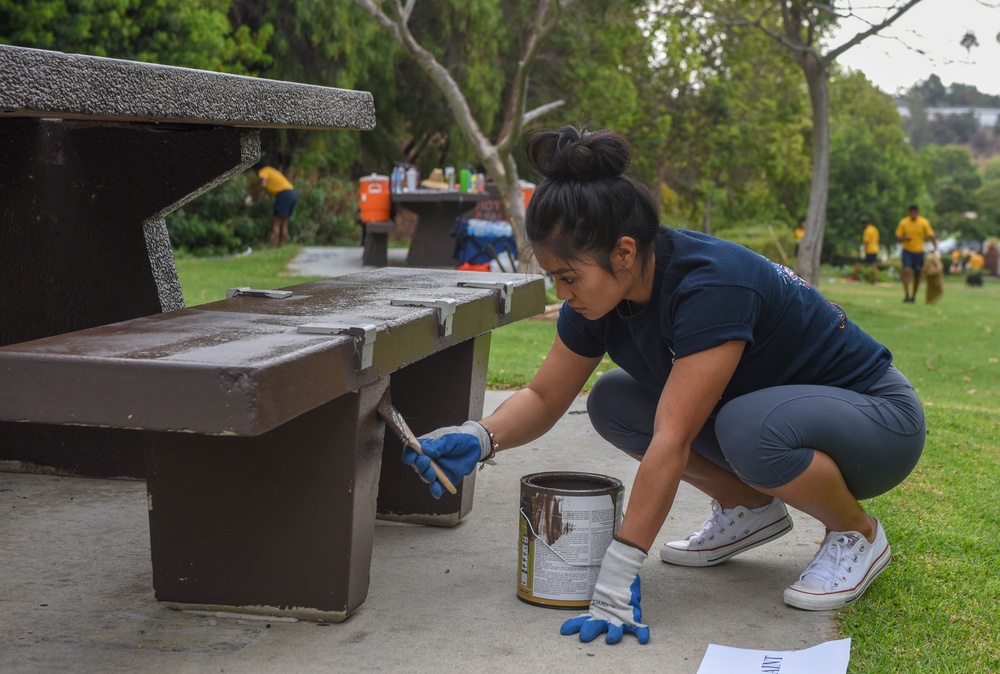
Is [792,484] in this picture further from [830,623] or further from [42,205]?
[42,205]

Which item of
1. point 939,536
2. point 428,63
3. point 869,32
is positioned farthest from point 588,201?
point 869,32

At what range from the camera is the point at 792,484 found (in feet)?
8.04

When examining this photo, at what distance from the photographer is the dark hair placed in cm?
237

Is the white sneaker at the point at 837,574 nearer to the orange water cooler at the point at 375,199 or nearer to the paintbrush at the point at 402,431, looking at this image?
the paintbrush at the point at 402,431

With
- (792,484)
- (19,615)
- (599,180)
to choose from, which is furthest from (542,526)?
(19,615)

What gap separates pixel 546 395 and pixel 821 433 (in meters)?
0.70


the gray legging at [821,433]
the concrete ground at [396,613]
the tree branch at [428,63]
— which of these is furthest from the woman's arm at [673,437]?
the tree branch at [428,63]

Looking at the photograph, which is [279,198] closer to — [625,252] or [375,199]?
[375,199]

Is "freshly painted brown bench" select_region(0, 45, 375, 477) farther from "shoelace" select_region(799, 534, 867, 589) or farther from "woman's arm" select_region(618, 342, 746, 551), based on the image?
"shoelace" select_region(799, 534, 867, 589)

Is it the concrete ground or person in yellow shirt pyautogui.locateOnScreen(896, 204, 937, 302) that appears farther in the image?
person in yellow shirt pyautogui.locateOnScreen(896, 204, 937, 302)

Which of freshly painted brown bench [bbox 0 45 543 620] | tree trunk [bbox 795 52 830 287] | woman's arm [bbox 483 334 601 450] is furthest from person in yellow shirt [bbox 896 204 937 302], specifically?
woman's arm [bbox 483 334 601 450]

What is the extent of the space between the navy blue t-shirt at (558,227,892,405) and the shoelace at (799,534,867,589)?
1.25ft

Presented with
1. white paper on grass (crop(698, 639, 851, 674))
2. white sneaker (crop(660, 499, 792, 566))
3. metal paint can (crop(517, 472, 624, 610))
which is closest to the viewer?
white paper on grass (crop(698, 639, 851, 674))

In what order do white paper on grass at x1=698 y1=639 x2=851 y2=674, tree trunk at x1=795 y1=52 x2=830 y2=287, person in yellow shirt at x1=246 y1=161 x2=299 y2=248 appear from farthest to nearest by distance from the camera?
person in yellow shirt at x1=246 y1=161 x2=299 y2=248 → tree trunk at x1=795 y1=52 x2=830 y2=287 → white paper on grass at x1=698 y1=639 x2=851 y2=674
